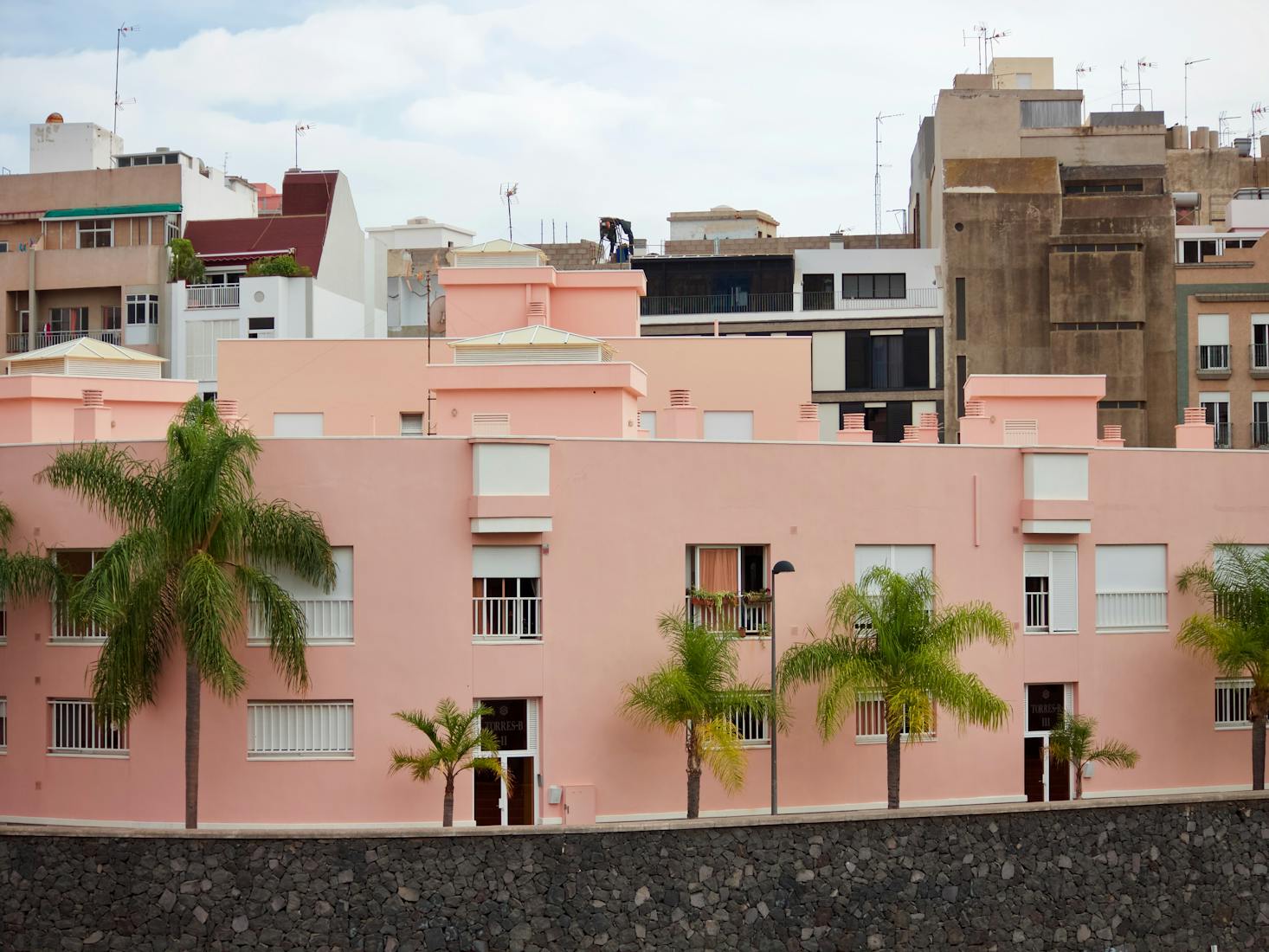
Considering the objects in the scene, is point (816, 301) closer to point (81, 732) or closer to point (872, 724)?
point (872, 724)

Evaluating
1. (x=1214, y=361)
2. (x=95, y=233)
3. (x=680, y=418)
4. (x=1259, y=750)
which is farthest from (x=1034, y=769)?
(x=95, y=233)

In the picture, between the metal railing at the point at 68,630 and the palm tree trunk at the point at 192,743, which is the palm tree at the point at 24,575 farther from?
the palm tree trunk at the point at 192,743

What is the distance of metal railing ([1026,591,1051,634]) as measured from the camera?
35.0 m

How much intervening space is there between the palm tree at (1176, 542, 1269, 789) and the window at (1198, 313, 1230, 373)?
2584cm

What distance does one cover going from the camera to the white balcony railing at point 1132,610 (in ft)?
116

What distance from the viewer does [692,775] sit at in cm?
3119

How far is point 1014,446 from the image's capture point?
3491 cm

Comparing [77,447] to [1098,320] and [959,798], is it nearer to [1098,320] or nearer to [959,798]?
[959,798]

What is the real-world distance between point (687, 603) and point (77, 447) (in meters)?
12.0

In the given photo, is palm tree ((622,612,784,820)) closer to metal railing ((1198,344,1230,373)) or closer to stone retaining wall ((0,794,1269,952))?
stone retaining wall ((0,794,1269,952))

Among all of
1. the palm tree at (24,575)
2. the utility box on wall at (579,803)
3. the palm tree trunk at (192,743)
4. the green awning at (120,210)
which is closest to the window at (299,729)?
the palm tree trunk at (192,743)

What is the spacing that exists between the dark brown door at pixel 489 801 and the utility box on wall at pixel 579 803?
129cm

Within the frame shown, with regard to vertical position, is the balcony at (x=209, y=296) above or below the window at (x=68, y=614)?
above

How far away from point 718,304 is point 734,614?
33.9 metres
